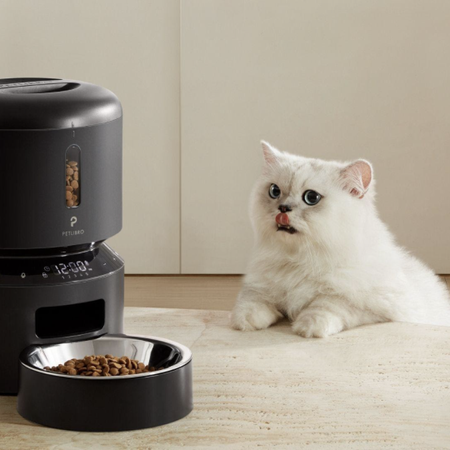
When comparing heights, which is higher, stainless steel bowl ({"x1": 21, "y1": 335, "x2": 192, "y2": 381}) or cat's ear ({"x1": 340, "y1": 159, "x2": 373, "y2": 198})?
cat's ear ({"x1": 340, "y1": 159, "x2": 373, "y2": 198})

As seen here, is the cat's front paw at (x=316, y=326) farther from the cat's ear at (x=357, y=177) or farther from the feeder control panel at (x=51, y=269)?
the feeder control panel at (x=51, y=269)

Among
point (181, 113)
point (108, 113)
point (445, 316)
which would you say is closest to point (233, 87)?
point (181, 113)

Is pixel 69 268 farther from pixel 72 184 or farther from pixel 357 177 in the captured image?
pixel 357 177

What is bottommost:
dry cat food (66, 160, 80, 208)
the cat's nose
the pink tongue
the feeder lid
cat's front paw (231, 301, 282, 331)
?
cat's front paw (231, 301, 282, 331)

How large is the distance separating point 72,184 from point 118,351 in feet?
0.72

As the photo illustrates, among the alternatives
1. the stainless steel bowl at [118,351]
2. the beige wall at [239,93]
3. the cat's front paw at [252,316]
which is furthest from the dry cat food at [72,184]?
the beige wall at [239,93]

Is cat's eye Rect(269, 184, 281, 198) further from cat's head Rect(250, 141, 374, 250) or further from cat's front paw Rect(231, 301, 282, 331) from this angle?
cat's front paw Rect(231, 301, 282, 331)

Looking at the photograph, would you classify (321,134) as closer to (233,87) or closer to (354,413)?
(233,87)

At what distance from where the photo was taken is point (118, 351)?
101 cm

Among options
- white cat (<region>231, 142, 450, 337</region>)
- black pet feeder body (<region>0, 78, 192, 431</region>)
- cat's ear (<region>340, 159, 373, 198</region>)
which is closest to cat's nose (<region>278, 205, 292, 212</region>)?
white cat (<region>231, 142, 450, 337</region>)

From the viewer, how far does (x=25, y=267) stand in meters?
0.98

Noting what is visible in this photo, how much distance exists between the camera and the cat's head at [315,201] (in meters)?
1.31

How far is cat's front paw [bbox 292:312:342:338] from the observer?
4.03ft

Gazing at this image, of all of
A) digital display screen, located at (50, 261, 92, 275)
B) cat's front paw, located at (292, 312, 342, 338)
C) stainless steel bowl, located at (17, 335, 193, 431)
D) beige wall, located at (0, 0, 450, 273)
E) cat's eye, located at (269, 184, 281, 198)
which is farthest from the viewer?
beige wall, located at (0, 0, 450, 273)
